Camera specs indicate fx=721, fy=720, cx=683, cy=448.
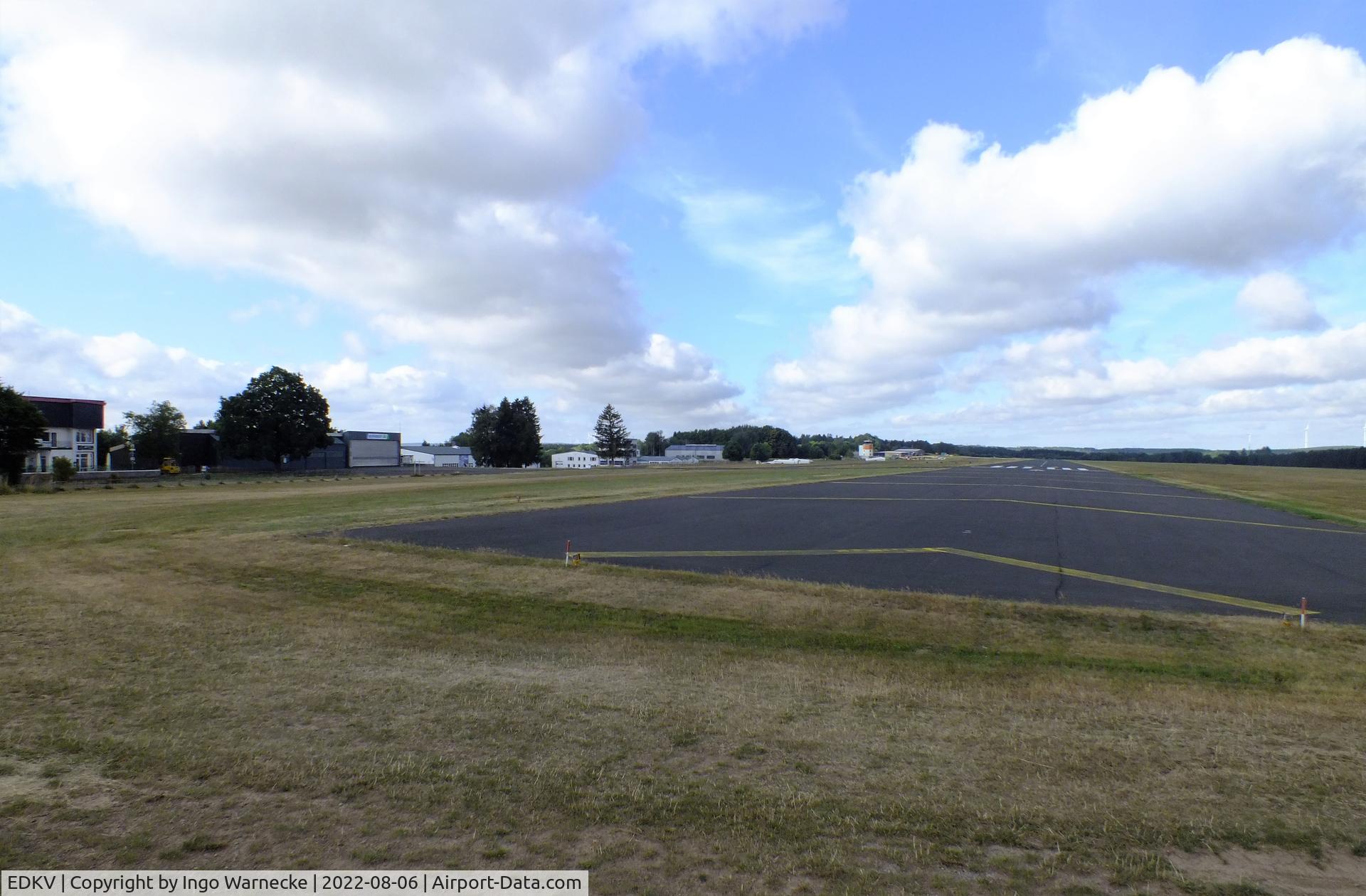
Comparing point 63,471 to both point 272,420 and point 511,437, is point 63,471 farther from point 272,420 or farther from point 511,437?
point 511,437

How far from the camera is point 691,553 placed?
1855 centimetres

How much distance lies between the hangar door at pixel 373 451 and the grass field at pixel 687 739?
318ft

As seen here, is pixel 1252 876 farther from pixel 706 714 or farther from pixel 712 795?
pixel 706 714

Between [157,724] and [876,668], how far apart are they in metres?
7.70

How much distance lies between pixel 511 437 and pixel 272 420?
117 feet

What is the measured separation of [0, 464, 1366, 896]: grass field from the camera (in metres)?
4.27

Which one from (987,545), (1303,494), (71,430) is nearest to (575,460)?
(71,430)

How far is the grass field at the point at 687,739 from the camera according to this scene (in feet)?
14.0

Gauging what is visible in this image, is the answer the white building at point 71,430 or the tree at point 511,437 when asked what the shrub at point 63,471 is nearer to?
the white building at point 71,430

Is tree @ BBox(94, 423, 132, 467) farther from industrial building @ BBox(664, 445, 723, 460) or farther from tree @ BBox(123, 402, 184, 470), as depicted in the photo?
industrial building @ BBox(664, 445, 723, 460)

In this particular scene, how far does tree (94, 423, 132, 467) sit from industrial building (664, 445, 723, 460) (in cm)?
11744

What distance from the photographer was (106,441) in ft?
252

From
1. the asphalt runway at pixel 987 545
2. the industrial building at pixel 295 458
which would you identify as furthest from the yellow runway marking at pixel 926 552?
the industrial building at pixel 295 458

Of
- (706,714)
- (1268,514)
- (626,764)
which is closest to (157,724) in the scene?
(626,764)
